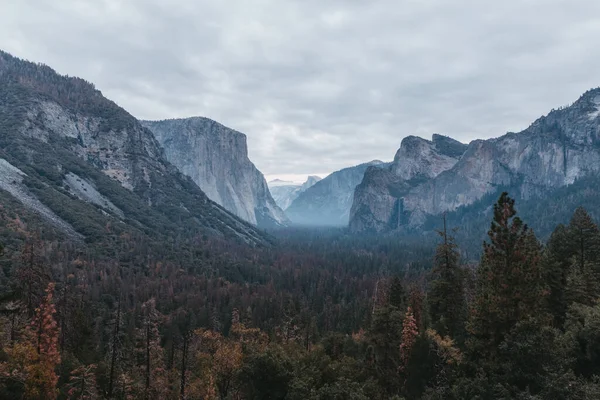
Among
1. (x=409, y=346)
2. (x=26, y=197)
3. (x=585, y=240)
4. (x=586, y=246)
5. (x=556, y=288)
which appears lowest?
(x=409, y=346)

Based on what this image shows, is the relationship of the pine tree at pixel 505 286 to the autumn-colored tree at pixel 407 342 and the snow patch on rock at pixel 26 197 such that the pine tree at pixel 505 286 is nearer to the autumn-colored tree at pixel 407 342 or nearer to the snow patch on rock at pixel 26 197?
the autumn-colored tree at pixel 407 342

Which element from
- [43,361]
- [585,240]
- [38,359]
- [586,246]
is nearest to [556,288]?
[585,240]

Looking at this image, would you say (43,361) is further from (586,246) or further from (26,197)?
(26,197)

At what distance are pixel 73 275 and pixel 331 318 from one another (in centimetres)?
7090

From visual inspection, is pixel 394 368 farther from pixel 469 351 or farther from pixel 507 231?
pixel 507 231

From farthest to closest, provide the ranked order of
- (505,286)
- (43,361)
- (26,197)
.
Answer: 1. (26,197)
2. (43,361)
3. (505,286)

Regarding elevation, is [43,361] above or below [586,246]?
below

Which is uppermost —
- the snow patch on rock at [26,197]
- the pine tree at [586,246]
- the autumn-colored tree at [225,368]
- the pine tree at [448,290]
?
the snow patch on rock at [26,197]

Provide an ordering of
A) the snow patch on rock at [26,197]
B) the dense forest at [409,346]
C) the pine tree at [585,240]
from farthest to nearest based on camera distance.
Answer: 1. the snow patch on rock at [26,197]
2. the pine tree at [585,240]
3. the dense forest at [409,346]

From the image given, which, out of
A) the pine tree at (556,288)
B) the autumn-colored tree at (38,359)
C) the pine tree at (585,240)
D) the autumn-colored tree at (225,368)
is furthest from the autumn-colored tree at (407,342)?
the autumn-colored tree at (38,359)

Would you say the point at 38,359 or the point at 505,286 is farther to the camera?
the point at 38,359

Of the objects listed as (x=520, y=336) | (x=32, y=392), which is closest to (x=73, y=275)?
(x=32, y=392)

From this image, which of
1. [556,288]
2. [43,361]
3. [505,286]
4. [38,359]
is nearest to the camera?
[505,286]

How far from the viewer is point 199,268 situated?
15100cm
